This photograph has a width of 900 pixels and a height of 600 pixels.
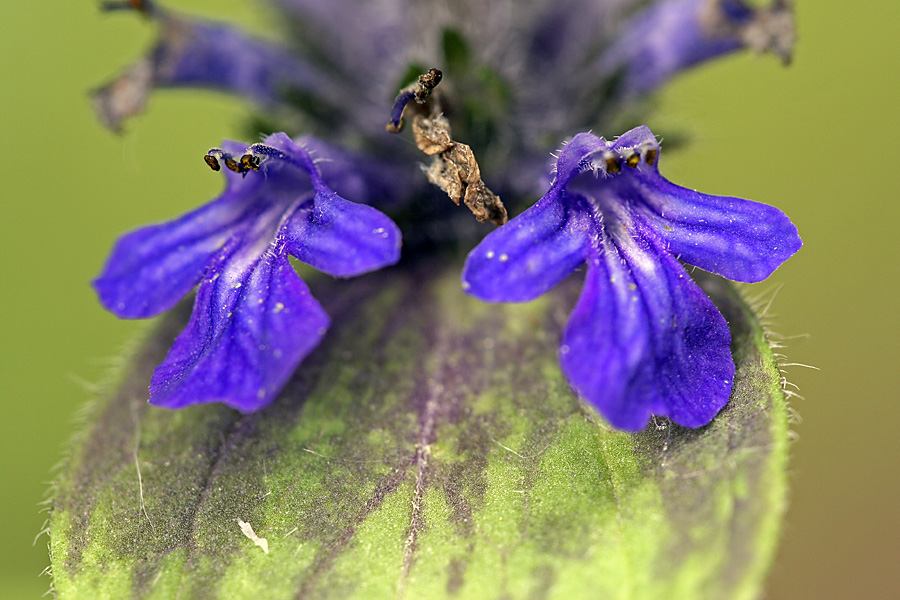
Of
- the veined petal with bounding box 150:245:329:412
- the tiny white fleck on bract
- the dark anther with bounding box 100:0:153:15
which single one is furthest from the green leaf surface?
the dark anther with bounding box 100:0:153:15

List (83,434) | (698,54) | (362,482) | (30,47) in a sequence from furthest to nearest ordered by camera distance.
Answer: (30,47) < (698,54) < (83,434) < (362,482)

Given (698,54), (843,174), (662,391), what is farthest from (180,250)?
(843,174)

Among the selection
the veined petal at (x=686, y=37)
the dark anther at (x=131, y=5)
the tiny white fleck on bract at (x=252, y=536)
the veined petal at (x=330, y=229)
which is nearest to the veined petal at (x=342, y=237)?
the veined petal at (x=330, y=229)

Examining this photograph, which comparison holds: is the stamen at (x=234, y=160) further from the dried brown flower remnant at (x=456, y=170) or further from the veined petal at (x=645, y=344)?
the veined petal at (x=645, y=344)

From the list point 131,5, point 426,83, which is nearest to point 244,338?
point 426,83

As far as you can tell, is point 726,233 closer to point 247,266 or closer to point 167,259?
point 247,266

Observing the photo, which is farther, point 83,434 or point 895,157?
point 895,157

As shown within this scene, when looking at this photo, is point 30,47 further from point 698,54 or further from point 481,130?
point 698,54
